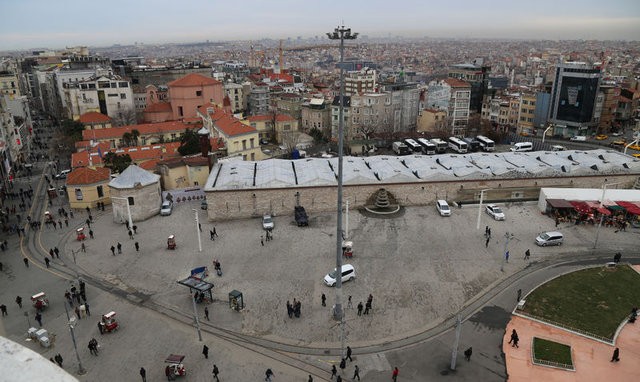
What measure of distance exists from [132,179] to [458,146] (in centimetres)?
4057

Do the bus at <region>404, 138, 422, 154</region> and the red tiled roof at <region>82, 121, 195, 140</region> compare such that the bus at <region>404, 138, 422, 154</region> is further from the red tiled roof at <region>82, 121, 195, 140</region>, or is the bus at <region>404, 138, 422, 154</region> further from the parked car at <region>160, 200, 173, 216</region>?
the parked car at <region>160, 200, 173, 216</region>

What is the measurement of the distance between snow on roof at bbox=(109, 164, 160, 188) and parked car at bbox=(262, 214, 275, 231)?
10.4 metres

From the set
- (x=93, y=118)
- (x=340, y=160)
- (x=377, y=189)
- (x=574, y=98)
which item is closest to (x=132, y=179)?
(x=377, y=189)

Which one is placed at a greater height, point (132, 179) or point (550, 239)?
point (132, 179)

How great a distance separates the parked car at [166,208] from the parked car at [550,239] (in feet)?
94.5

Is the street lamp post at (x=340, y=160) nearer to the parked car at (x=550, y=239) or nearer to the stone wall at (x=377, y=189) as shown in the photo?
the stone wall at (x=377, y=189)

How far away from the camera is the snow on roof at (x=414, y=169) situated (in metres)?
35.4

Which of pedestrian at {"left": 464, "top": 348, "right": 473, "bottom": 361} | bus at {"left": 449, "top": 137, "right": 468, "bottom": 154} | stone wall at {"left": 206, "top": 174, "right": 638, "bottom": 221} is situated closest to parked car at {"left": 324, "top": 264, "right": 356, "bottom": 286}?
pedestrian at {"left": 464, "top": 348, "right": 473, "bottom": 361}

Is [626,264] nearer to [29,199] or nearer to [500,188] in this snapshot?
[500,188]

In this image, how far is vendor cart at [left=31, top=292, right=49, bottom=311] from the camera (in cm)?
2255

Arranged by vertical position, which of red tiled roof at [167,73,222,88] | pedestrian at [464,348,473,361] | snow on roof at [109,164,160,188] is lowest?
pedestrian at [464,348,473,361]

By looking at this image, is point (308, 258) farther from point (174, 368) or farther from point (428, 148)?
point (428, 148)

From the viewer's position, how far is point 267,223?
32344 millimetres

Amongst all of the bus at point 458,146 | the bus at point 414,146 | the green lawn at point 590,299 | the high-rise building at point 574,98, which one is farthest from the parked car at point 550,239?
the high-rise building at point 574,98
